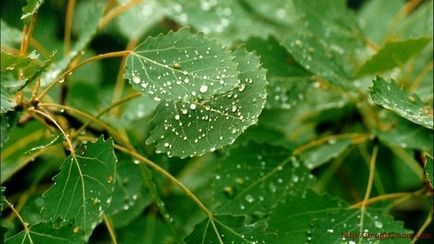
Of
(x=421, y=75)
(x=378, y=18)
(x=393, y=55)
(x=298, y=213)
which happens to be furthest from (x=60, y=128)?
(x=378, y=18)

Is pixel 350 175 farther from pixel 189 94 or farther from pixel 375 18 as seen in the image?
pixel 189 94

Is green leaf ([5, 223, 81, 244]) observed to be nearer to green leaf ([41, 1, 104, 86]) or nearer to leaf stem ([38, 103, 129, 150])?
leaf stem ([38, 103, 129, 150])

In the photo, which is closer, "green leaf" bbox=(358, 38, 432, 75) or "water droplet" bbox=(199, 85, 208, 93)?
"water droplet" bbox=(199, 85, 208, 93)

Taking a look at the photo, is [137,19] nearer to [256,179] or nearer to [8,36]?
[8,36]

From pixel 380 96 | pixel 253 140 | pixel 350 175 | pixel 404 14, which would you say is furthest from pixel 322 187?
pixel 380 96

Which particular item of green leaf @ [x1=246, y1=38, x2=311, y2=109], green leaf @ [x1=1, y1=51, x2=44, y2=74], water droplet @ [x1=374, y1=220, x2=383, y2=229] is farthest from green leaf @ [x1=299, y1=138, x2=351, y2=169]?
green leaf @ [x1=1, y1=51, x2=44, y2=74]

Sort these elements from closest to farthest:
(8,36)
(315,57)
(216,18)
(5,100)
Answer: (5,100), (315,57), (8,36), (216,18)

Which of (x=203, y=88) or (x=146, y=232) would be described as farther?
(x=146, y=232)

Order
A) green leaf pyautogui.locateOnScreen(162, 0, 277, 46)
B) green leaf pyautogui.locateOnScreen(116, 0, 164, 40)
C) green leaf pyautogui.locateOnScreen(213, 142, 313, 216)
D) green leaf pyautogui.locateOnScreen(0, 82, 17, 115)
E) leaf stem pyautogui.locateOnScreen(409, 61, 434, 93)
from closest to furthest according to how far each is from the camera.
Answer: green leaf pyautogui.locateOnScreen(0, 82, 17, 115), green leaf pyautogui.locateOnScreen(213, 142, 313, 216), leaf stem pyautogui.locateOnScreen(409, 61, 434, 93), green leaf pyautogui.locateOnScreen(162, 0, 277, 46), green leaf pyautogui.locateOnScreen(116, 0, 164, 40)
